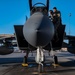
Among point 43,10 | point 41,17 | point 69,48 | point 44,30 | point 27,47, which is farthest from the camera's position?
point 69,48

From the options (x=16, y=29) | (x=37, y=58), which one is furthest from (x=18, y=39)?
(x=37, y=58)

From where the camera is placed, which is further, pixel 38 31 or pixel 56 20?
Result: pixel 56 20

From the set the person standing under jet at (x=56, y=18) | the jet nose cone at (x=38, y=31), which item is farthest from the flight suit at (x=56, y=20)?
the jet nose cone at (x=38, y=31)

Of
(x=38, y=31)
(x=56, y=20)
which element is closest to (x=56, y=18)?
(x=56, y=20)

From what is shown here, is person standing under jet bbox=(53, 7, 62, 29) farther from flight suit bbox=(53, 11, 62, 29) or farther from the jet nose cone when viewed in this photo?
the jet nose cone

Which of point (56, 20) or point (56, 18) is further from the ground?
point (56, 18)

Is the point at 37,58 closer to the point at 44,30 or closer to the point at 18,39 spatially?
the point at 44,30

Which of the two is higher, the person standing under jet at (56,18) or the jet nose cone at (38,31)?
the person standing under jet at (56,18)

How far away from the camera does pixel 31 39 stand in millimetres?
8438

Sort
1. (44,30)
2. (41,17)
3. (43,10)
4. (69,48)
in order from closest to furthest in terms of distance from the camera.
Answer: (44,30) < (41,17) < (43,10) < (69,48)

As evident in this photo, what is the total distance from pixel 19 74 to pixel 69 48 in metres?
5.11

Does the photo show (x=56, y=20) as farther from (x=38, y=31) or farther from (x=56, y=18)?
(x=38, y=31)

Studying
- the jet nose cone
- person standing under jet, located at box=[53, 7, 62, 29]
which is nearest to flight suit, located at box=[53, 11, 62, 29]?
person standing under jet, located at box=[53, 7, 62, 29]

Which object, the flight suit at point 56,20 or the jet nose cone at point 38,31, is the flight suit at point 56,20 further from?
the jet nose cone at point 38,31
